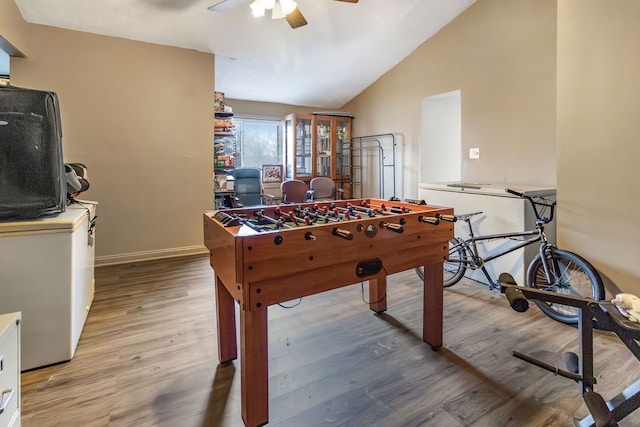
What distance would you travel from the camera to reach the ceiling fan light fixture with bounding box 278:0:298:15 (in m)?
2.73

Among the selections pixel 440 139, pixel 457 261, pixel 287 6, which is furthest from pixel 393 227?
pixel 440 139

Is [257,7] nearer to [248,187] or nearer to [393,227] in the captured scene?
[393,227]

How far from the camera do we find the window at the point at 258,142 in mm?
5543

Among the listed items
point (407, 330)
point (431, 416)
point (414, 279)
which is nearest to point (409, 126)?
point (414, 279)

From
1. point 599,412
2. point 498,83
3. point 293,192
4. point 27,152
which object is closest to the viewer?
point 599,412

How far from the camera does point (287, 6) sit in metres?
2.77

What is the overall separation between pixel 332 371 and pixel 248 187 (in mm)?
3548

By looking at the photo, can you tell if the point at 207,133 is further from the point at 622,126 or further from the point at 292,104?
the point at 622,126

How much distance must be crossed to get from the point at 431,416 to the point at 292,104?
5.24 meters

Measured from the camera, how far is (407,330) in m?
2.25

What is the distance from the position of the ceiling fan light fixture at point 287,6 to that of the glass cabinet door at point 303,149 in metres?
2.62

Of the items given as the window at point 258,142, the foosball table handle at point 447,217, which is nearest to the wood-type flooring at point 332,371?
the foosball table handle at point 447,217

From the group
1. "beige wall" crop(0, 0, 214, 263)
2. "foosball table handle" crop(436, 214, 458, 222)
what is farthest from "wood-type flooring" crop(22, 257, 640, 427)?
"beige wall" crop(0, 0, 214, 263)

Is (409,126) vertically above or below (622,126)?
above
